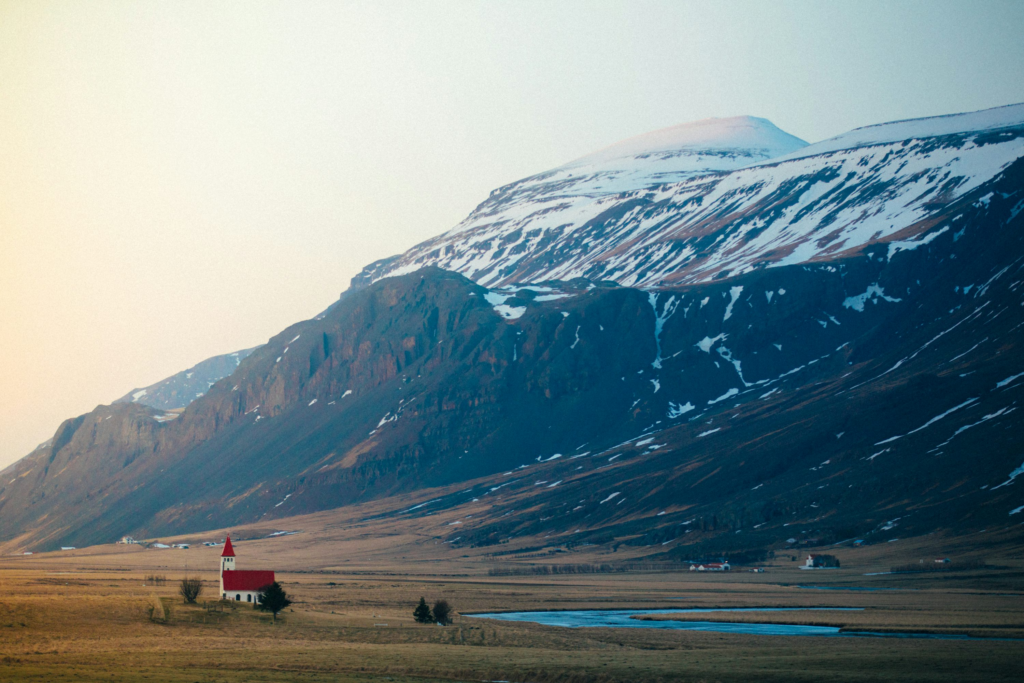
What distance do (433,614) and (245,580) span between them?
2053cm

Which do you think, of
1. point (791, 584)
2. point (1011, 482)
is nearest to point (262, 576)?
point (791, 584)

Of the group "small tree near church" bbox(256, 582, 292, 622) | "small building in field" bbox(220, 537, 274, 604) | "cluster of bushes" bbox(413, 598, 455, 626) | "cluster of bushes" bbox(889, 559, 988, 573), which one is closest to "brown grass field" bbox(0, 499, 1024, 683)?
"small tree near church" bbox(256, 582, 292, 622)

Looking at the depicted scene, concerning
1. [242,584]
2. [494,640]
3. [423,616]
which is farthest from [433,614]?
[242,584]

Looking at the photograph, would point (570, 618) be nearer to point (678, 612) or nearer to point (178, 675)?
point (678, 612)

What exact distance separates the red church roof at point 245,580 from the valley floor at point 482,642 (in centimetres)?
490

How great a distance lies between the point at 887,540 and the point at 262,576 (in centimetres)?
11605

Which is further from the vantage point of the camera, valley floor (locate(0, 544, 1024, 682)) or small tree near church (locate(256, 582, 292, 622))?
small tree near church (locate(256, 582, 292, 622))

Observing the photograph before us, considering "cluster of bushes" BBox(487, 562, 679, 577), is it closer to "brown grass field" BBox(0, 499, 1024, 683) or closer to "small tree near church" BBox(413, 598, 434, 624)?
"brown grass field" BBox(0, 499, 1024, 683)

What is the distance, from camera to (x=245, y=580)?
103 metres

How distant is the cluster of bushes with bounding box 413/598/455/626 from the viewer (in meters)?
92.4

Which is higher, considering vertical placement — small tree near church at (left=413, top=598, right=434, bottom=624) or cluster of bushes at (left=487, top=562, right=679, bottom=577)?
small tree near church at (left=413, top=598, right=434, bottom=624)

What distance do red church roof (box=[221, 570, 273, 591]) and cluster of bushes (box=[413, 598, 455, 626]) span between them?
706 inches

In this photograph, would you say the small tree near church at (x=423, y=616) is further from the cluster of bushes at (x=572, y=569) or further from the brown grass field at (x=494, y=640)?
the cluster of bushes at (x=572, y=569)

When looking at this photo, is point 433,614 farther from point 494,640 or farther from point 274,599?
point 494,640
